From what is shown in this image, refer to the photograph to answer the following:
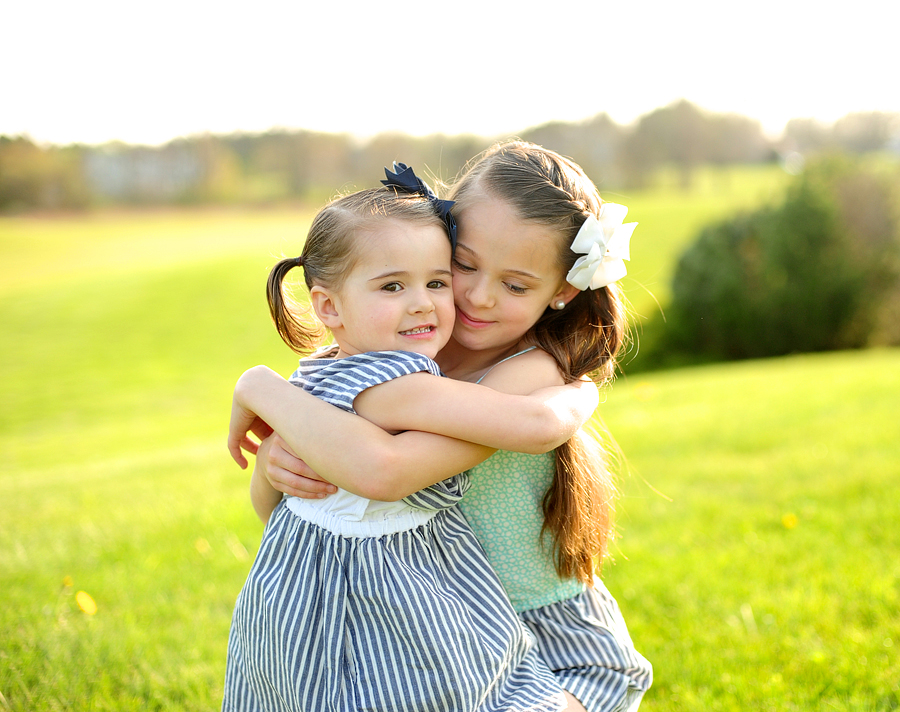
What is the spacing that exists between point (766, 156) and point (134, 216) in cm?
4281

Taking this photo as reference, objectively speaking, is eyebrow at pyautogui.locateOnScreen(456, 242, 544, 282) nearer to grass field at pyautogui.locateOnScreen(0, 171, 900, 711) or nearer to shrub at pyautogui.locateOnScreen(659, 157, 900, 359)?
grass field at pyautogui.locateOnScreen(0, 171, 900, 711)

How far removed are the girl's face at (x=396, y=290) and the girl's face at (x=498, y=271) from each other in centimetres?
12

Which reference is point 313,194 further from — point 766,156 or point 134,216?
point 766,156

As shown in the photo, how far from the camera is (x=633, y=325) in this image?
227 centimetres

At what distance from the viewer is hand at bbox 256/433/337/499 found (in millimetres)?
1752

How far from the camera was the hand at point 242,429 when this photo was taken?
1.94 metres

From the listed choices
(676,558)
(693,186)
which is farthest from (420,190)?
(693,186)

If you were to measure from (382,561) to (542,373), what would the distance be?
0.64m

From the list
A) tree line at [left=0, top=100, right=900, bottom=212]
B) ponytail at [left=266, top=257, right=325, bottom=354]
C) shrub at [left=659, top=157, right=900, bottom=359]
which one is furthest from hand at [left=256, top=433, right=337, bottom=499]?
tree line at [left=0, top=100, right=900, bottom=212]

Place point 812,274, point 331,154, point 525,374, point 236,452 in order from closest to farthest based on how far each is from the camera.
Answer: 1. point 525,374
2. point 236,452
3. point 812,274
4. point 331,154

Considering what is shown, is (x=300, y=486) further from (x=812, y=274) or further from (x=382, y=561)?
(x=812, y=274)

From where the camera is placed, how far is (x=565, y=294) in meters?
2.13

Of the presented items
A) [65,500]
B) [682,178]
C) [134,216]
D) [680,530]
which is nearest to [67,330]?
[134,216]

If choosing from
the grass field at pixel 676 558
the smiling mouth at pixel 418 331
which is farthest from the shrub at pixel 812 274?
the smiling mouth at pixel 418 331
